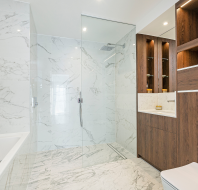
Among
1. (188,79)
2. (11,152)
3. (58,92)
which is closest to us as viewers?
(11,152)

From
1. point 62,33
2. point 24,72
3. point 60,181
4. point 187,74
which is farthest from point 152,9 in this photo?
point 60,181

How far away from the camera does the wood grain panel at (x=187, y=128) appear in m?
1.47

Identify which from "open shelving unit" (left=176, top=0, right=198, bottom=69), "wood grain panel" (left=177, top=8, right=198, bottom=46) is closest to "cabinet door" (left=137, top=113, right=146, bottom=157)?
"open shelving unit" (left=176, top=0, right=198, bottom=69)

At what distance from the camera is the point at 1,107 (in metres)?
1.82

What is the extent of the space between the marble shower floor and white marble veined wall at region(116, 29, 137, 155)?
21 centimetres

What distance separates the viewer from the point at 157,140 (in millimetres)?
2031

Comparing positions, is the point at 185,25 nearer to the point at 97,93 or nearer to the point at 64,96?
the point at 97,93

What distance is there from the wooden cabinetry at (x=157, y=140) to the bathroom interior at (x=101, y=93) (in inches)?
0.6

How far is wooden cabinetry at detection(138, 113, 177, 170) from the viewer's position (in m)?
1.78

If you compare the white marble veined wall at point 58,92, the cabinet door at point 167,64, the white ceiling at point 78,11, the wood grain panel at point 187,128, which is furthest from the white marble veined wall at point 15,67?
the cabinet door at point 167,64

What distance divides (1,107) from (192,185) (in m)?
2.25

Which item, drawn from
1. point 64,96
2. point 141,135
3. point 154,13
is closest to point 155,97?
point 141,135

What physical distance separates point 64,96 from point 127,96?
1424 millimetres

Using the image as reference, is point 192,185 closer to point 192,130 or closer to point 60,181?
point 192,130
